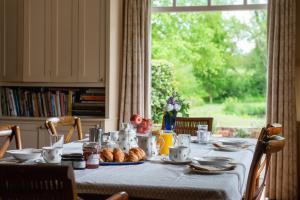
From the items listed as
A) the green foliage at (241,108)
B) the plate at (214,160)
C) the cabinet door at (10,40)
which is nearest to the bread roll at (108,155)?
the plate at (214,160)

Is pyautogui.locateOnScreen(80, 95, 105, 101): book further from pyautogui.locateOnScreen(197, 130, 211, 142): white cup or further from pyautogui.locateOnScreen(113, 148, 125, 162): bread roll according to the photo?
pyautogui.locateOnScreen(113, 148, 125, 162): bread roll

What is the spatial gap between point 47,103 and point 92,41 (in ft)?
2.61

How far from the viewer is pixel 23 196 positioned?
1318 millimetres

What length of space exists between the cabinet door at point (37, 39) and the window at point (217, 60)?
213 cm

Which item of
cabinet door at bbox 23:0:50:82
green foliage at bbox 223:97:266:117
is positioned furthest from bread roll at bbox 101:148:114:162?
green foliage at bbox 223:97:266:117

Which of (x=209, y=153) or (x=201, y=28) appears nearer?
(x=209, y=153)

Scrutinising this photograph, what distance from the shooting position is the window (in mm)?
6770

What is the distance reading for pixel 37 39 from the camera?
4.66 metres

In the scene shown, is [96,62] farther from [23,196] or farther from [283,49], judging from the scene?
[23,196]

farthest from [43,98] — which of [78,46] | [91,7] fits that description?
[91,7]

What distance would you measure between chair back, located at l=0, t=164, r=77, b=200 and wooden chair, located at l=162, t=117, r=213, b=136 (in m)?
2.44

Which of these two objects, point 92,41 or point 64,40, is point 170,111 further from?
point 64,40

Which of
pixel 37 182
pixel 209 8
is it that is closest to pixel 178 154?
pixel 37 182

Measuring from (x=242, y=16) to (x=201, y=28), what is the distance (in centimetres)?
73
